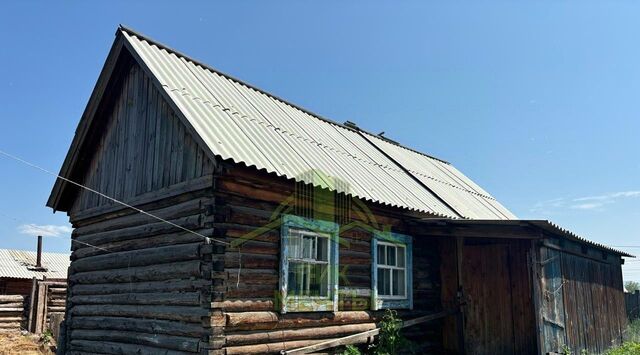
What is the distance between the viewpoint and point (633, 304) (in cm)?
2484

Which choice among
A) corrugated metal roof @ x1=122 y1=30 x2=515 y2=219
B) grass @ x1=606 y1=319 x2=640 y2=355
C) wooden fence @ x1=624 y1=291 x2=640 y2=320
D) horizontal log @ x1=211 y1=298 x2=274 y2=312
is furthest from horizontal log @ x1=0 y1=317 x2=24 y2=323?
wooden fence @ x1=624 y1=291 x2=640 y2=320

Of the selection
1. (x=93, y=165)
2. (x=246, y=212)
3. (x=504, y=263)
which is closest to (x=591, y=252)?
(x=504, y=263)

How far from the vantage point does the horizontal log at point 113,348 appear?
27.9ft

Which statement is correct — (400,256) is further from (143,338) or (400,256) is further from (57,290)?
(57,290)

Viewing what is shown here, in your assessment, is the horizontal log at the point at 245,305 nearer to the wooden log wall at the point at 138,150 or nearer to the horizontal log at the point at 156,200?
the horizontal log at the point at 156,200

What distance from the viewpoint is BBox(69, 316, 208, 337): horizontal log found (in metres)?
7.89

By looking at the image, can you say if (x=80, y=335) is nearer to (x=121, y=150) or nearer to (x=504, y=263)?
(x=121, y=150)

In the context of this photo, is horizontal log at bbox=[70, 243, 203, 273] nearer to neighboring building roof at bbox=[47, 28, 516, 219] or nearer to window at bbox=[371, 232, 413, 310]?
neighboring building roof at bbox=[47, 28, 516, 219]

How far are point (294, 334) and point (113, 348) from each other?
11.3 ft

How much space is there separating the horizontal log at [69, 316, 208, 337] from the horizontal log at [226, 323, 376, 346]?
57 cm

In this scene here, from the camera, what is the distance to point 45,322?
76.4 feet

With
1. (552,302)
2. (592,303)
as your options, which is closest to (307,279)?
(552,302)

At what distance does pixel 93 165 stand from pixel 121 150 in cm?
137

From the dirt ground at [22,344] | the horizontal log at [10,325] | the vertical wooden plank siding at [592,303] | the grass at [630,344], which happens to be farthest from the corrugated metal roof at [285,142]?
the horizontal log at [10,325]
